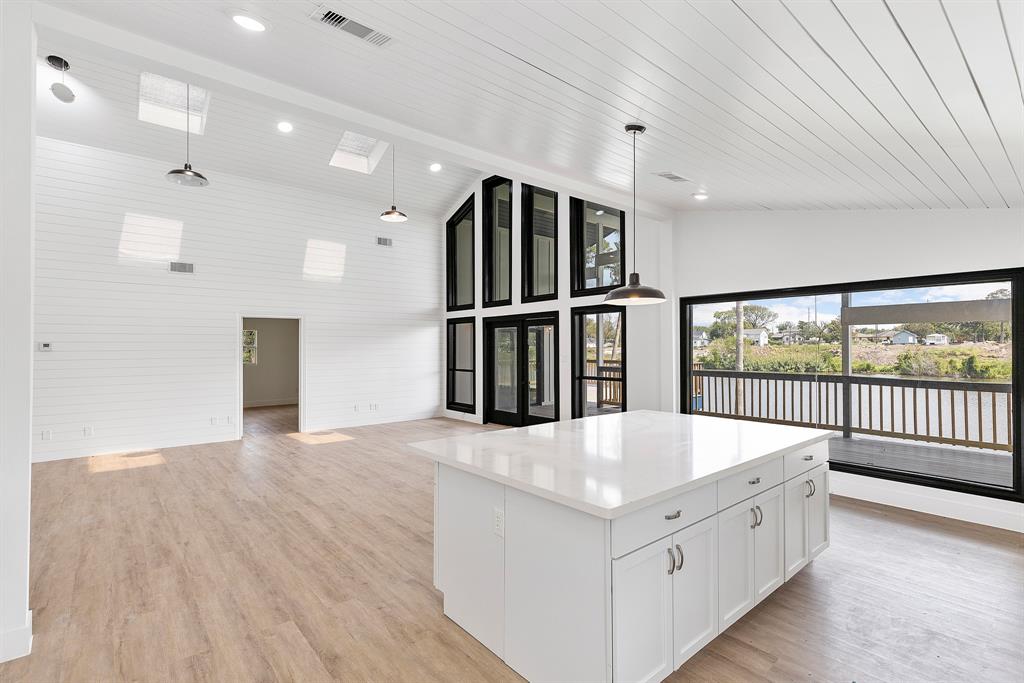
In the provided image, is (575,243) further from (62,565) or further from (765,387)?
(62,565)

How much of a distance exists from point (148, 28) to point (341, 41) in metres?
0.97

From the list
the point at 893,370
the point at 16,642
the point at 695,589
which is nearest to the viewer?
the point at 695,589

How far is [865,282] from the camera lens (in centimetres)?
454

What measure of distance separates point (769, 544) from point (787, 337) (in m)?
3.14

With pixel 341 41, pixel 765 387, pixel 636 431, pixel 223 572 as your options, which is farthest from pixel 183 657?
pixel 765 387

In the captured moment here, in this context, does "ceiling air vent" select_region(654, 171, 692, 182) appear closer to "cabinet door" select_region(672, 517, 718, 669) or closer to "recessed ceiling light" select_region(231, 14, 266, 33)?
"cabinet door" select_region(672, 517, 718, 669)

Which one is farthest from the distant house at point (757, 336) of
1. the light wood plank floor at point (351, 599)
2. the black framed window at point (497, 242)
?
the black framed window at point (497, 242)

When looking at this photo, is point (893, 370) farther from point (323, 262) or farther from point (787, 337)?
point (323, 262)

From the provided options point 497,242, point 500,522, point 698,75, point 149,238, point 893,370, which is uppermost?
point 497,242

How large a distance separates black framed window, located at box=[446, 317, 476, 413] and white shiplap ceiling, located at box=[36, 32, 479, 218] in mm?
2383

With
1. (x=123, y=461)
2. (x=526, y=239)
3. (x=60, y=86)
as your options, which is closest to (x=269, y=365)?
(x=123, y=461)

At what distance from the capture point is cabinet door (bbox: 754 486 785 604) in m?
2.55

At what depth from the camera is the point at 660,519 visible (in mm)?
1965

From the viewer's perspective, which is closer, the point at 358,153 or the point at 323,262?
the point at 358,153
